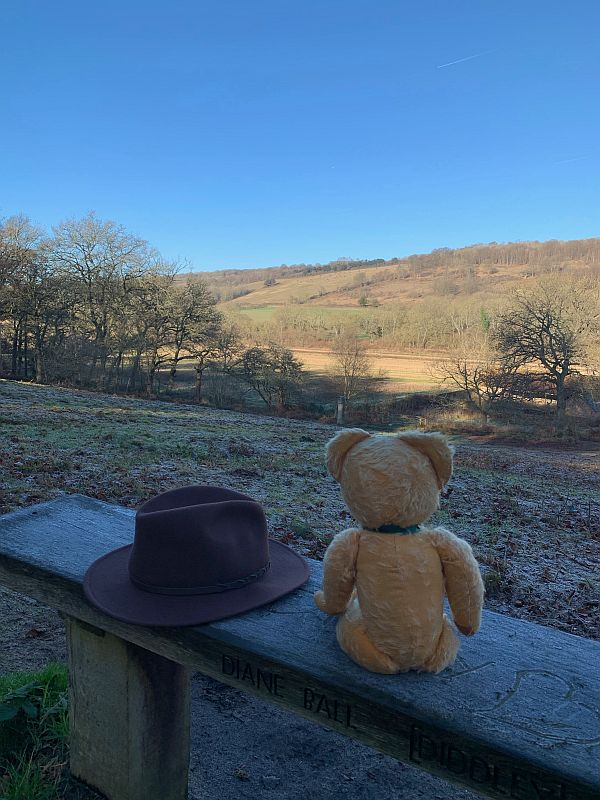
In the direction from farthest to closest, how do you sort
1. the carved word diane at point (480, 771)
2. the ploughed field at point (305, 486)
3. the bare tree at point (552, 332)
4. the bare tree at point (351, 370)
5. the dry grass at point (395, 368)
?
the dry grass at point (395, 368) → the bare tree at point (351, 370) → the bare tree at point (552, 332) → the ploughed field at point (305, 486) → the carved word diane at point (480, 771)

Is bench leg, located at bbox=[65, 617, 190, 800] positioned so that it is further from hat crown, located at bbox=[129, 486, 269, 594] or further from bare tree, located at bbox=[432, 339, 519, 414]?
bare tree, located at bbox=[432, 339, 519, 414]

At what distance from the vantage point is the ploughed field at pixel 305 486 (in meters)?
5.61

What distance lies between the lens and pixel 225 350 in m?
31.4

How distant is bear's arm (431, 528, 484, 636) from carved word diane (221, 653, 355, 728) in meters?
0.44

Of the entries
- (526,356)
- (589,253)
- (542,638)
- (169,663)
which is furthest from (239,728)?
(589,253)

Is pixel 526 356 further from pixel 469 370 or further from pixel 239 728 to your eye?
pixel 239 728

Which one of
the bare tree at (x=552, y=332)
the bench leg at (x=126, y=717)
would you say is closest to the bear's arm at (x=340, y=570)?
the bench leg at (x=126, y=717)

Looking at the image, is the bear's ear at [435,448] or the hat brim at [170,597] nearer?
the bear's ear at [435,448]

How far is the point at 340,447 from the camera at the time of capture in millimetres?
1784

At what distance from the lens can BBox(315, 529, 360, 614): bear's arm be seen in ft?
5.77

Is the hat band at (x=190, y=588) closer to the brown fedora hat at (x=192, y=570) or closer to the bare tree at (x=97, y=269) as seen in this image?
the brown fedora hat at (x=192, y=570)

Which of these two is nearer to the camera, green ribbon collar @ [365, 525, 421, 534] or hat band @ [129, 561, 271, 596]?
green ribbon collar @ [365, 525, 421, 534]

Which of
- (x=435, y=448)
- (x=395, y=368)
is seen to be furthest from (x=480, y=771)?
(x=395, y=368)

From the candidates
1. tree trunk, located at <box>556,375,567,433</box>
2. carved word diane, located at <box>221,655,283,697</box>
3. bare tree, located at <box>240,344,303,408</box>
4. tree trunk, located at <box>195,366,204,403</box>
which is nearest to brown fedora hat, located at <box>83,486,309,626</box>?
carved word diane, located at <box>221,655,283,697</box>
